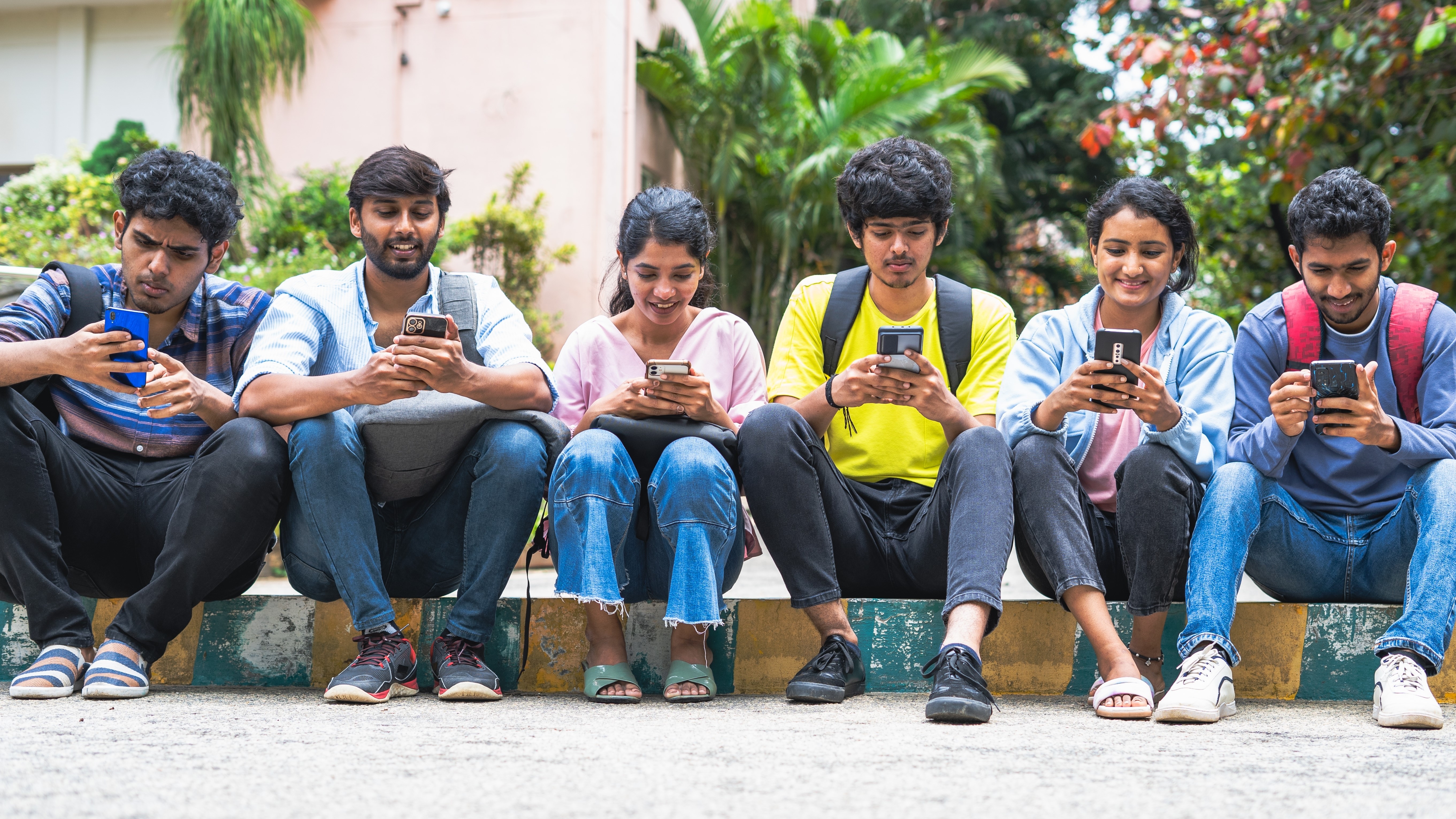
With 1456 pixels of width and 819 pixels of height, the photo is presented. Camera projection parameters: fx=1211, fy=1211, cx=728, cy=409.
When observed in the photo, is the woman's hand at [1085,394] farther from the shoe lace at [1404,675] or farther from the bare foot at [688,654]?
the bare foot at [688,654]

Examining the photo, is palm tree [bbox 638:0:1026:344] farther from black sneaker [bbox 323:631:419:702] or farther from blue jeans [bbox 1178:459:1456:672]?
black sneaker [bbox 323:631:419:702]

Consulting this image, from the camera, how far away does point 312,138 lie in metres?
12.5

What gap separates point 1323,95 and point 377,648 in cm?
576

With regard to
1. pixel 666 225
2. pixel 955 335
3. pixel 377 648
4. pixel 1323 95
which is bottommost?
pixel 377 648

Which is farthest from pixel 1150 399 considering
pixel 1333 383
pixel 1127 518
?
pixel 1333 383

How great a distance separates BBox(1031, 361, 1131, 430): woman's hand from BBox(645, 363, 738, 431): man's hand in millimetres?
969

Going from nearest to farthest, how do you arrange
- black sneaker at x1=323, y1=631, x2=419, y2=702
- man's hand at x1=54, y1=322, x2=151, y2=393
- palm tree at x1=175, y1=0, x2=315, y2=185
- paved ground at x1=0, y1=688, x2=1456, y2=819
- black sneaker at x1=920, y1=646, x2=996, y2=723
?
paved ground at x1=0, y1=688, x2=1456, y2=819 < black sneaker at x1=920, y1=646, x2=996, y2=723 < black sneaker at x1=323, y1=631, x2=419, y2=702 < man's hand at x1=54, y1=322, x2=151, y2=393 < palm tree at x1=175, y1=0, x2=315, y2=185

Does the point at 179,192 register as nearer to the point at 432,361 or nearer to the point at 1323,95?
the point at 432,361

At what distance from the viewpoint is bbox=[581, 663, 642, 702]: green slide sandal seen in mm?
3428

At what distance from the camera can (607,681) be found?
135 inches

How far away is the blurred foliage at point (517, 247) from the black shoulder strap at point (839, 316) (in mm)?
7533

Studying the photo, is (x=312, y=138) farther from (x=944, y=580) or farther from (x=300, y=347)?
(x=944, y=580)

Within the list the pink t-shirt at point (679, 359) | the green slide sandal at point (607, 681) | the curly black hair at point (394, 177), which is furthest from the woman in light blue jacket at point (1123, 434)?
the curly black hair at point (394, 177)

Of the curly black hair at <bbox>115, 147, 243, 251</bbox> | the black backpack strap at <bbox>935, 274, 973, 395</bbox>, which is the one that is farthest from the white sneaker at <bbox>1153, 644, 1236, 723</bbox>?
the curly black hair at <bbox>115, 147, 243, 251</bbox>
